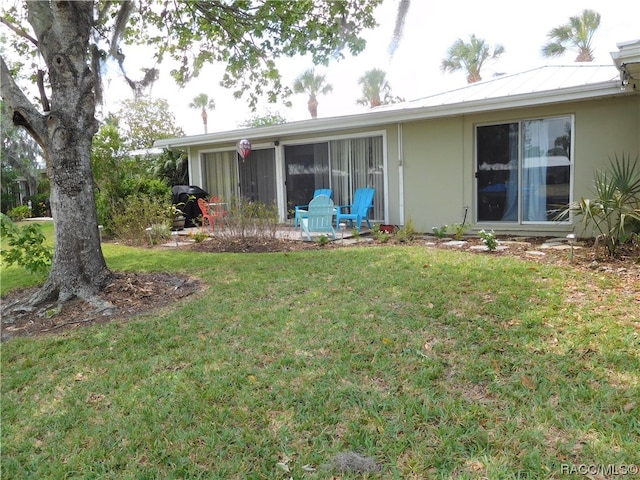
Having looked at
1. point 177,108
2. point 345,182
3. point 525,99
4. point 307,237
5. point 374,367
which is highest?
point 177,108

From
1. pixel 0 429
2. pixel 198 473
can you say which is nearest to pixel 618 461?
pixel 198 473

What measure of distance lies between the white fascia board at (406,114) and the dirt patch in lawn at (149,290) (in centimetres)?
224

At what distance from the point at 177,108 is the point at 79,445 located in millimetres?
27878

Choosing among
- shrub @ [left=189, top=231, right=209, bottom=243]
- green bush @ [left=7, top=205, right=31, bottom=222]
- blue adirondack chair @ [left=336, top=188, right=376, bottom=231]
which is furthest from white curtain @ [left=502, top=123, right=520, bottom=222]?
green bush @ [left=7, top=205, right=31, bottom=222]

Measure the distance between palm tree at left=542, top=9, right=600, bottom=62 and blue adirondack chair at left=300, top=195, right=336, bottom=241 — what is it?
53.8 feet

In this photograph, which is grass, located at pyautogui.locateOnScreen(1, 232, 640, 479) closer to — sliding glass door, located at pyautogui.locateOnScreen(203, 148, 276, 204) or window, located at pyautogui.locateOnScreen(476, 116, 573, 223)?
window, located at pyautogui.locateOnScreen(476, 116, 573, 223)

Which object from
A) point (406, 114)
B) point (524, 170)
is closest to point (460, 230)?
point (524, 170)

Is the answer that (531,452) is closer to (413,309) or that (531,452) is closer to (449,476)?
(449,476)

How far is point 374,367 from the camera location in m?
2.99

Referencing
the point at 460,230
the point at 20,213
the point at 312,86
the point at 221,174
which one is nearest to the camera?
the point at 460,230

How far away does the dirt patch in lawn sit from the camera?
169 inches

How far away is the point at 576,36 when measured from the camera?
19.5 meters

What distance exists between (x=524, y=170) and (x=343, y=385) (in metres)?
6.43

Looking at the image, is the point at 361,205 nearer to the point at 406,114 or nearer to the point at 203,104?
the point at 406,114
